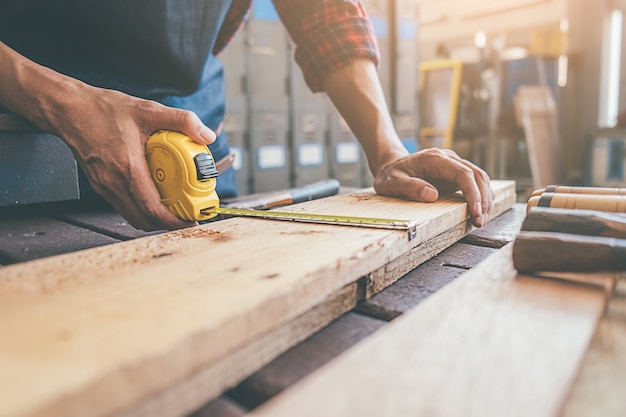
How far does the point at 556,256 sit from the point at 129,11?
1.27 m

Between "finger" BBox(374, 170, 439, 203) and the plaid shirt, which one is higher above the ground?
the plaid shirt

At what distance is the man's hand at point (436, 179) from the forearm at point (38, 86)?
79cm

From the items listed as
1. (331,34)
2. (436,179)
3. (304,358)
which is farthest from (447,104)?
(304,358)

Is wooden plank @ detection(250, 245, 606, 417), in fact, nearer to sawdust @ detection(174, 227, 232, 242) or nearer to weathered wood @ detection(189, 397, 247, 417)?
weathered wood @ detection(189, 397, 247, 417)

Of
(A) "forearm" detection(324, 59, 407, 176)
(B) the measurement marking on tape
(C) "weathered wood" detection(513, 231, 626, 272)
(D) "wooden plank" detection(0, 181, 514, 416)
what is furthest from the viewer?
(A) "forearm" detection(324, 59, 407, 176)

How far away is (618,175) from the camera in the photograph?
684cm

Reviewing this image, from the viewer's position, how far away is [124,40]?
1474 millimetres

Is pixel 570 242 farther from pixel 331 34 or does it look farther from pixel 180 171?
pixel 331 34

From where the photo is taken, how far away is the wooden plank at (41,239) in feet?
3.77

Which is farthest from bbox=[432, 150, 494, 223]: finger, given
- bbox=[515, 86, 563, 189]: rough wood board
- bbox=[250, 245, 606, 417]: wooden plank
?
bbox=[515, 86, 563, 189]: rough wood board

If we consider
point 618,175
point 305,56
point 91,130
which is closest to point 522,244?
point 91,130

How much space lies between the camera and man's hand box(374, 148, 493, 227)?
1.25 metres

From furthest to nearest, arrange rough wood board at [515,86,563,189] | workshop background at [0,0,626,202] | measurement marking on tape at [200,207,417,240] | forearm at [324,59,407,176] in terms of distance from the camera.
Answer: rough wood board at [515,86,563,189] < workshop background at [0,0,626,202] < forearm at [324,59,407,176] < measurement marking on tape at [200,207,417,240]

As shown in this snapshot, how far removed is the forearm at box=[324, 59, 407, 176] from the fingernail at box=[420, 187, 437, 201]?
27 centimetres
